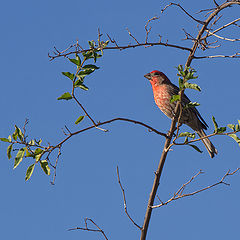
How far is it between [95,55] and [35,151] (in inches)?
39.6

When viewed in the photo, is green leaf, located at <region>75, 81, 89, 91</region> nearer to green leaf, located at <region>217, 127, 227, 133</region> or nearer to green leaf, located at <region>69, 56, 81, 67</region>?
green leaf, located at <region>69, 56, 81, 67</region>

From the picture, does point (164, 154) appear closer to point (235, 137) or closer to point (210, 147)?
point (235, 137)

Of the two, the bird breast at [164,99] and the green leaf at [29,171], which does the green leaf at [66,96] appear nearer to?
the green leaf at [29,171]

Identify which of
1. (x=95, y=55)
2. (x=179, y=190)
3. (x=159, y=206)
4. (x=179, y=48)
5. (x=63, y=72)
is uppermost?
(x=179, y=48)

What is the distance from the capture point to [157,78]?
26.3 feet

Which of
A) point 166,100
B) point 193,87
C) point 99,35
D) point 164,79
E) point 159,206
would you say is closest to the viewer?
point 193,87

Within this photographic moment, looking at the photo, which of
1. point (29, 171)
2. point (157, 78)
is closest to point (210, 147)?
point (157, 78)

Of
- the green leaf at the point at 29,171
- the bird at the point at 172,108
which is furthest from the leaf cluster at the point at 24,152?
the bird at the point at 172,108

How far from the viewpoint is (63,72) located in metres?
3.46

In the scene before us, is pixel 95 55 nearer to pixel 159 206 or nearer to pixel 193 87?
pixel 193 87

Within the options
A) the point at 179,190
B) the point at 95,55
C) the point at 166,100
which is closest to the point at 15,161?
the point at 95,55

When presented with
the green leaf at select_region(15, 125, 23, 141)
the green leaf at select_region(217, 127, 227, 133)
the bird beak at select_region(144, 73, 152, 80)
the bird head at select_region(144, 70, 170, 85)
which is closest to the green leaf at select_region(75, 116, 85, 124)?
the green leaf at select_region(15, 125, 23, 141)

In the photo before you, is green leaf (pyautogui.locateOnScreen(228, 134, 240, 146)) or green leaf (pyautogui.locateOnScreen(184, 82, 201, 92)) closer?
green leaf (pyautogui.locateOnScreen(184, 82, 201, 92))

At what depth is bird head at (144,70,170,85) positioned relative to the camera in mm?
7920
